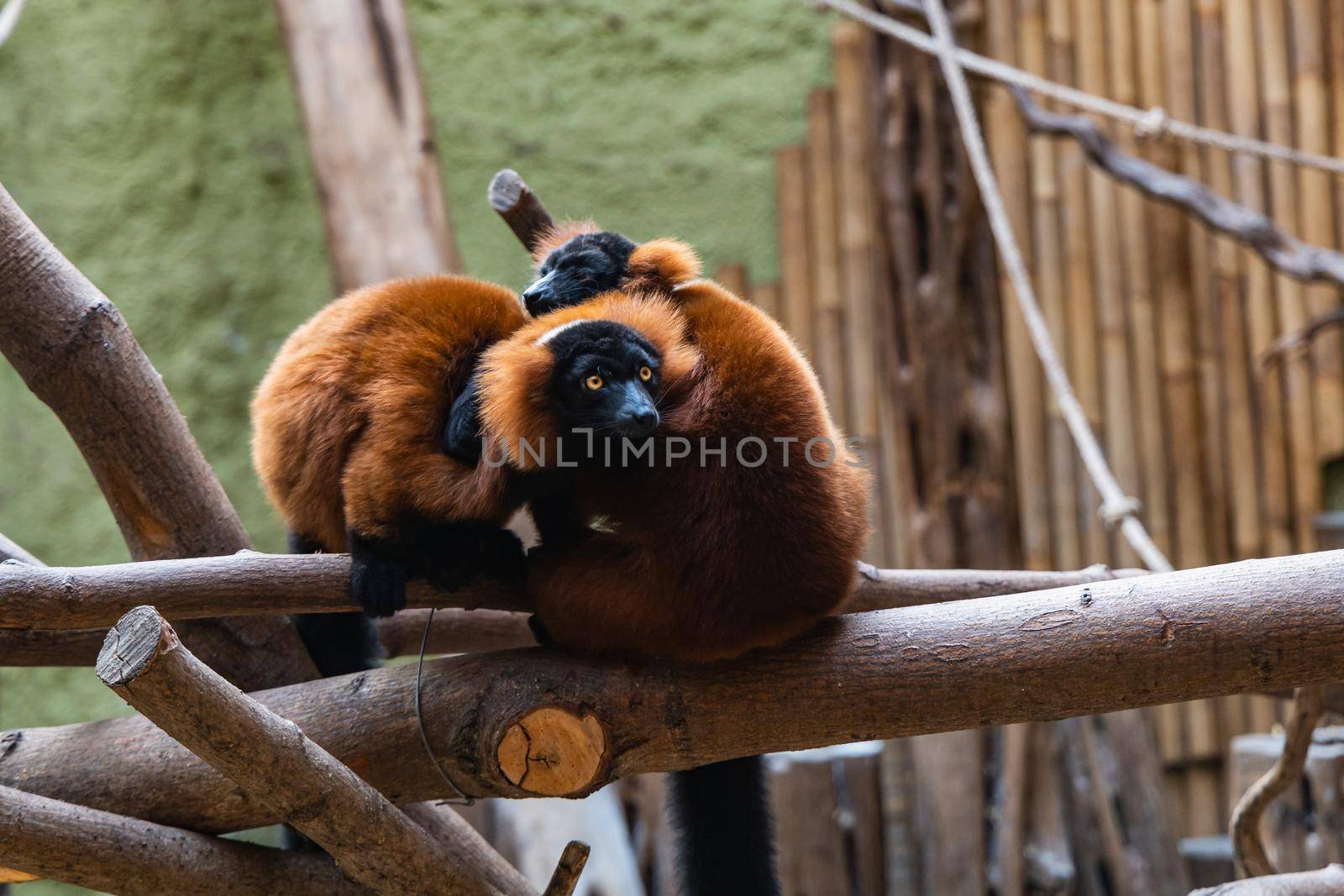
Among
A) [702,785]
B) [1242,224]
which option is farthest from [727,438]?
[1242,224]

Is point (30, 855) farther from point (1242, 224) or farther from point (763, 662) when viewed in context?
point (1242, 224)

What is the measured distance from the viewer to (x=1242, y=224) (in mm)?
3980

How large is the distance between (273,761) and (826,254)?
3.89m

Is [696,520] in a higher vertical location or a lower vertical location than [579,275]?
lower

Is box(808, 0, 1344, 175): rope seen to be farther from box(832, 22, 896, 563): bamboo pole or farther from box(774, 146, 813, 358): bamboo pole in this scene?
box(774, 146, 813, 358): bamboo pole

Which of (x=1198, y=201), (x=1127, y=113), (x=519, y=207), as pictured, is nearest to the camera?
(x=519, y=207)

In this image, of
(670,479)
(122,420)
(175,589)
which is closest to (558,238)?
(670,479)

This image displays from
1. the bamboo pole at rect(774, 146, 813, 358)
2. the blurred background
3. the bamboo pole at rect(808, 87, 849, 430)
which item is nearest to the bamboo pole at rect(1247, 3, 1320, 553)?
the blurred background

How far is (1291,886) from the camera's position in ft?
6.32

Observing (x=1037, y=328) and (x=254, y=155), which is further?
(x=254, y=155)

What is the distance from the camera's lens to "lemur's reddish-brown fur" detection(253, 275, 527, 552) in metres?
1.81

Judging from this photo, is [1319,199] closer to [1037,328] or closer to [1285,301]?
[1285,301]

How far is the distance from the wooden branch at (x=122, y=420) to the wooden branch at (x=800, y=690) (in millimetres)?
259

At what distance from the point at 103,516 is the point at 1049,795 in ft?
12.3
